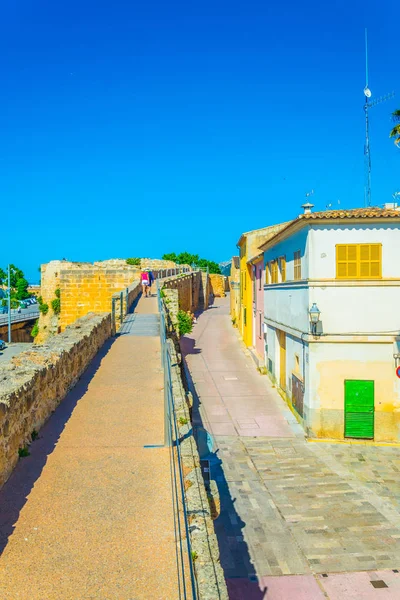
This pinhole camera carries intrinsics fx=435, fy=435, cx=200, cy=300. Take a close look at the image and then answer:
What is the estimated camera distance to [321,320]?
14.2 metres

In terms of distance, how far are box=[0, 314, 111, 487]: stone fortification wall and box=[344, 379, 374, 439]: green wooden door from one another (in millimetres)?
8826

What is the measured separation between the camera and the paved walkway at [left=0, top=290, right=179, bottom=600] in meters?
3.38

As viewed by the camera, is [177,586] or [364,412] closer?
[177,586]

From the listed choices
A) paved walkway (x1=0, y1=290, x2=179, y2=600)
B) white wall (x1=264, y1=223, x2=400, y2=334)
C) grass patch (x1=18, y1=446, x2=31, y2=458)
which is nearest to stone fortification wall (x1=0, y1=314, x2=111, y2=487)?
grass patch (x1=18, y1=446, x2=31, y2=458)

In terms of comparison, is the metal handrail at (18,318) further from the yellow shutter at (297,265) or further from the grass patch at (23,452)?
the grass patch at (23,452)

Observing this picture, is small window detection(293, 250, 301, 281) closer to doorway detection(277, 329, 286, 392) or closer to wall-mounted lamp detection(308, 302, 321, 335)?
wall-mounted lamp detection(308, 302, 321, 335)

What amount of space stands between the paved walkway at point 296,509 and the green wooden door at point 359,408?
0.60 metres

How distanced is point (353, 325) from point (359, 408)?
107 inches

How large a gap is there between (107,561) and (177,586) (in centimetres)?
66

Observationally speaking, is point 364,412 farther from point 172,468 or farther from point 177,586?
point 177,586

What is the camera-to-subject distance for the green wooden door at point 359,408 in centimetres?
1416

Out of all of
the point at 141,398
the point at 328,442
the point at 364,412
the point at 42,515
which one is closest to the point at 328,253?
the point at 364,412

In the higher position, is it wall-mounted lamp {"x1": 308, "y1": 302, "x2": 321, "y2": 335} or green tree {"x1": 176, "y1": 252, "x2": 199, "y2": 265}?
green tree {"x1": 176, "y1": 252, "x2": 199, "y2": 265}

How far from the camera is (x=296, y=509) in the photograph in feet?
33.0
